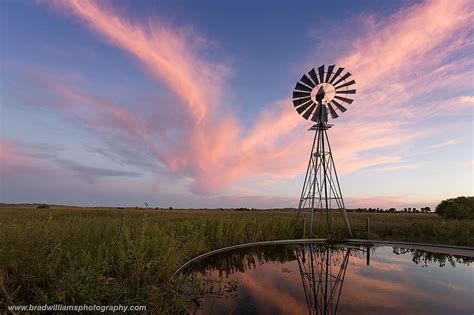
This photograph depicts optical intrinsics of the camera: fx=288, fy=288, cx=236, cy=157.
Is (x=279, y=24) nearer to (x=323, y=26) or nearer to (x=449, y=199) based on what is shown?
(x=323, y=26)

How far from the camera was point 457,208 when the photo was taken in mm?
32438

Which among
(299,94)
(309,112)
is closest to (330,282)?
(309,112)

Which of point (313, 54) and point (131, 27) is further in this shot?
point (313, 54)

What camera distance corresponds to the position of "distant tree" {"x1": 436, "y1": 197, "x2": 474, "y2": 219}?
1204 inches

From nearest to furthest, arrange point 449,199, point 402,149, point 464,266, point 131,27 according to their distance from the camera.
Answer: point 464,266
point 131,27
point 402,149
point 449,199

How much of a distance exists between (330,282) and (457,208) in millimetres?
33064

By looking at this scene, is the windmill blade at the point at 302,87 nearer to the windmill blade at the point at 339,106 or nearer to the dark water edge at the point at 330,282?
the windmill blade at the point at 339,106

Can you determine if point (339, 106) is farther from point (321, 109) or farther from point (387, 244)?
point (387, 244)

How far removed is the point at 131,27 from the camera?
12781 millimetres

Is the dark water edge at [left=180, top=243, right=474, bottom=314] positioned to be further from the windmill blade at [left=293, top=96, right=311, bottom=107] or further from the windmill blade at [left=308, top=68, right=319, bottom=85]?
the windmill blade at [left=308, top=68, right=319, bottom=85]

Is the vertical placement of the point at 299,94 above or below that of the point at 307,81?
below

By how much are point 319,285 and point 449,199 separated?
3841cm

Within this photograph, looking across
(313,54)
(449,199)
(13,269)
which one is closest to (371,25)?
(313,54)

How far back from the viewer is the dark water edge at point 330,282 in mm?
5945
